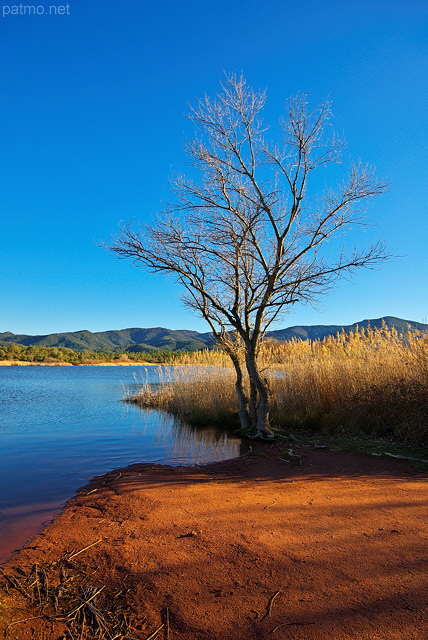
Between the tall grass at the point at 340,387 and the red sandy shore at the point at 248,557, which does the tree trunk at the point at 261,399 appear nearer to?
the tall grass at the point at 340,387

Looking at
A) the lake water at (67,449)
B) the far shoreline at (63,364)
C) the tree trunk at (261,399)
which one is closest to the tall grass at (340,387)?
the tree trunk at (261,399)

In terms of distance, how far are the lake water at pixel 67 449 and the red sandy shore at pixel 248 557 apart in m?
0.54

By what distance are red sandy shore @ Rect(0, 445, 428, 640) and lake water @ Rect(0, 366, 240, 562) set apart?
0.54 m

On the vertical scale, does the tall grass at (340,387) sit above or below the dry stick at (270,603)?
above

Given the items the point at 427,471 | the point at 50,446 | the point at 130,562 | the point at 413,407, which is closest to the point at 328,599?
the point at 130,562

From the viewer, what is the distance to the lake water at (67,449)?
17.7 ft

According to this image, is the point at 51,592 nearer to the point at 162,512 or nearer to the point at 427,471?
the point at 162,512

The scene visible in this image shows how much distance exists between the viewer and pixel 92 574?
128 inches

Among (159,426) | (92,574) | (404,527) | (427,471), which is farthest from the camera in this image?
(159,426)

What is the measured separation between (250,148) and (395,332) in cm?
641

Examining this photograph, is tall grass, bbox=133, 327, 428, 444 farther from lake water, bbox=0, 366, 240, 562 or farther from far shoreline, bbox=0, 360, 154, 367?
far shoreline, bbox=0, 360, 154, 367

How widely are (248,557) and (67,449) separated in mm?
6859

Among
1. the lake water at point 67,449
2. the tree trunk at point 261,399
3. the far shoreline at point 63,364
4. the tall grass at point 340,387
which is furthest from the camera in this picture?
the far shoreline at point 63,364

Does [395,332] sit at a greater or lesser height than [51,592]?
greater
